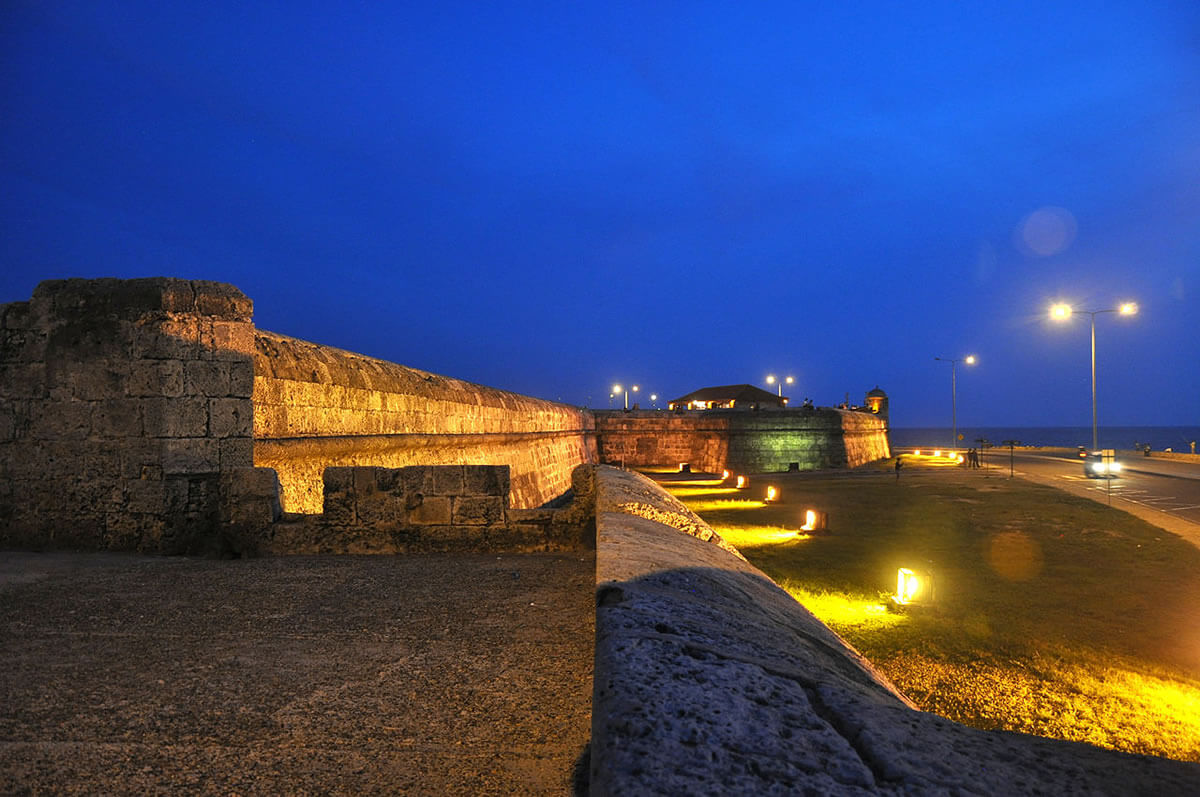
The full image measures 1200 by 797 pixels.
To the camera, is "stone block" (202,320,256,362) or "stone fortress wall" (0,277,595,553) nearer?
"stone fortress wall" (0,277,595,553)

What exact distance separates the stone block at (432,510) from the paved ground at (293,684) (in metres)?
0.95

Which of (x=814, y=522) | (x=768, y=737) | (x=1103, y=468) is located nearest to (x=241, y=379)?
(x=768, y=737)

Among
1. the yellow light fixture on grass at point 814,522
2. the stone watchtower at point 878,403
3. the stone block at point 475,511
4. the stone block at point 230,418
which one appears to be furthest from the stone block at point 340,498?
the stone watchtower at point 878,403

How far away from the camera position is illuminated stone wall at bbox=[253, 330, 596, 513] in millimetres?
5496

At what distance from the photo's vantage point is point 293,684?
2209 millimetres

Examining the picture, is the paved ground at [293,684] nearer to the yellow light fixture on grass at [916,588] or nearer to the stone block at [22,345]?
the stone block at [22,345]

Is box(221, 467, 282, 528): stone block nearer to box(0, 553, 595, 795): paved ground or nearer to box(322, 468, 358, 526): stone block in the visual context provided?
box(322, 468, 358, 526): stone block

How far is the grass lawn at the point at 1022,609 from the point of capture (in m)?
4.78

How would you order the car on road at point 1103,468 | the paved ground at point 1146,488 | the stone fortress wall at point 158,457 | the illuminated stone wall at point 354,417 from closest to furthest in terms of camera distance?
the stone fortress wall at point 158,457, the illuminated stone wall at point 354,417, the paved ground at point 1146,488, the car on road at point 1103,468

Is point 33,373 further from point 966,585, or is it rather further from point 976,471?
point 976,471

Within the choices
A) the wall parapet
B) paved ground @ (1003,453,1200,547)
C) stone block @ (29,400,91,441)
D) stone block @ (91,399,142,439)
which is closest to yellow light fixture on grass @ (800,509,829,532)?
paved ground @ (1003,453,1200,547)

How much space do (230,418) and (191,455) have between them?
0.39 meters

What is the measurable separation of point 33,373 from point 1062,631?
967 cm

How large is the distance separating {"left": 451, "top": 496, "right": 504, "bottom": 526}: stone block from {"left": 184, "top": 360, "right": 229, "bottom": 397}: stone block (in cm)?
208
